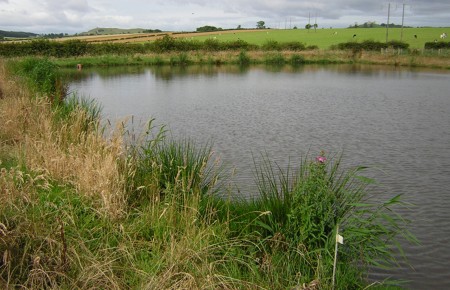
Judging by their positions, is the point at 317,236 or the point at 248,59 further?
the point at 248,59

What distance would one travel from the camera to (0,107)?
1062 cm

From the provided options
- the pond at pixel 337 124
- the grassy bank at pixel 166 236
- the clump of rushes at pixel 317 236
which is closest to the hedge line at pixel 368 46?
the pond at pixel 337 124

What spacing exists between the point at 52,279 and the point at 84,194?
5.15 ft

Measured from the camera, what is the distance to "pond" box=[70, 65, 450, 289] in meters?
7.64

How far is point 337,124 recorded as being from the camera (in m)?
16.1

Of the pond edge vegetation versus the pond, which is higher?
the pond edge vegetation

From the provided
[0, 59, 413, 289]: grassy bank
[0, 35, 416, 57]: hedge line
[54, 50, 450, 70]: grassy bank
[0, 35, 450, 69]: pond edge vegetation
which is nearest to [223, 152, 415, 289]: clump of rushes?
[0, 59, 413, 289]: grassy bank

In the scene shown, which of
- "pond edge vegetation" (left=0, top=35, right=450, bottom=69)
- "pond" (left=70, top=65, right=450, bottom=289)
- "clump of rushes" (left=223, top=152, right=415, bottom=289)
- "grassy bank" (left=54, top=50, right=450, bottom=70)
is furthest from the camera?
"grassy bank" (left=54, top=50, right=450, bottom=70)

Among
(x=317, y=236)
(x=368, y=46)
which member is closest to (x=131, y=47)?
(x=368, y=46)

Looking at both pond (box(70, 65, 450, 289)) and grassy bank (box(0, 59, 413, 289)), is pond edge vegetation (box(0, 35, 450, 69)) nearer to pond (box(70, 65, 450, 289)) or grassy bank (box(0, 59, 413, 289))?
pond (box(70, 65, 450, 289))

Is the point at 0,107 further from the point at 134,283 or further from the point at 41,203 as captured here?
the point at 134,283

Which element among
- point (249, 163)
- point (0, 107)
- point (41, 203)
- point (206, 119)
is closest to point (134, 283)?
point (41, 203)

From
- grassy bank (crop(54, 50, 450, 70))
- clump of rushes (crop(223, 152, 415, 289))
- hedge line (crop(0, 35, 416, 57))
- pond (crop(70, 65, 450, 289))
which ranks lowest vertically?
pond (crop(70, 65, 450, 289))

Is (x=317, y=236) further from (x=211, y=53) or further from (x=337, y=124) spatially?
(x=211, y=53)
